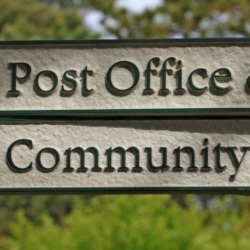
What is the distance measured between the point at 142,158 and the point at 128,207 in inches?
379

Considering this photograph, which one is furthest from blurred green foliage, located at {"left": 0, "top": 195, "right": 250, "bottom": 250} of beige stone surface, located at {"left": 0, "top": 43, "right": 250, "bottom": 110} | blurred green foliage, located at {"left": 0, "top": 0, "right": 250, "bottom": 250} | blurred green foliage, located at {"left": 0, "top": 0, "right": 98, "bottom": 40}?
blurred green foliage, located at {"left": 0, "top": 0, "right": 98, "bottom": 40}

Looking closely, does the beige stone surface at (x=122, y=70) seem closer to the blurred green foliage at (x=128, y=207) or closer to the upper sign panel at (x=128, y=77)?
the upper sign panel at (x=128, y=77)

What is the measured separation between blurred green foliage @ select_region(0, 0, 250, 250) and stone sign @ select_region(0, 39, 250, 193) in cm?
809

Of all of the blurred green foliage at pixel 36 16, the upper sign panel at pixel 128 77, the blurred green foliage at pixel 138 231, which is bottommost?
the upper sign panel at pixel 128 77

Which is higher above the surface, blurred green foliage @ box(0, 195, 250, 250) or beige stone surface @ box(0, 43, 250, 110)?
blurred green foliage @ box(0, 195, 250, 250)

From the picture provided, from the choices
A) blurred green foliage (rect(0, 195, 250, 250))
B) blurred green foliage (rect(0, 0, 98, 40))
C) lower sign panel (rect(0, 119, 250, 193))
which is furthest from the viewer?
blurred green foliage (rect(0, 0, 98, 40))

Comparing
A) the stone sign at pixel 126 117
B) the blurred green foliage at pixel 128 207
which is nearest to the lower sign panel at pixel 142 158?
the stone sign at pixel 126 117

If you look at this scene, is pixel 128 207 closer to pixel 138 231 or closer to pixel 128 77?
pixel 138 231

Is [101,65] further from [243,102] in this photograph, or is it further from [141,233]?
[141,233]

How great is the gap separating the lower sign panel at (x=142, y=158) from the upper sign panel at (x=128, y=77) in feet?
0.21

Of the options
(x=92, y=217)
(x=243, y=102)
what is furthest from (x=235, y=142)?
(x=92, y=217)

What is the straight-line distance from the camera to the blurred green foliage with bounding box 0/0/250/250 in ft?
42.6

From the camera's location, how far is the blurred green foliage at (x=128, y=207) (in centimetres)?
1298

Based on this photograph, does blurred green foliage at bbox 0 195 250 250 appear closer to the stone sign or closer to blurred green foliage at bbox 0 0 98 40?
the stone sign
